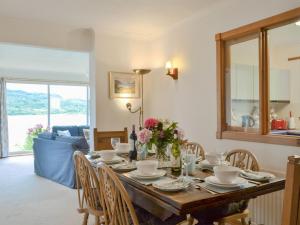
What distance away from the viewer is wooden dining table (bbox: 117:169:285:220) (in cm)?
143

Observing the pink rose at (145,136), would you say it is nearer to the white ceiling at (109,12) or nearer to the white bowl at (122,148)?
the white bowl at (122,148)

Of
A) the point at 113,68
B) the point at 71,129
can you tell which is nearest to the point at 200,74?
the point at 113,68

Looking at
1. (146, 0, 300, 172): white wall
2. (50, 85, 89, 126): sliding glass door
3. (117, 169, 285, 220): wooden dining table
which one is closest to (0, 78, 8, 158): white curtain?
(50, 85, 89, 126): sliding glass door

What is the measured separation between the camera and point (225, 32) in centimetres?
324

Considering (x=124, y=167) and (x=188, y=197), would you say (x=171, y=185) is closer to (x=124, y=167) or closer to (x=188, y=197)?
(x=188, y=197)

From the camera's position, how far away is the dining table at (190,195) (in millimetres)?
1434

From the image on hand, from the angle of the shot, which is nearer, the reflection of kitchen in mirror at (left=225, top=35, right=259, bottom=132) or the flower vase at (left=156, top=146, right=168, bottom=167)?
the flower vase at (left=156, top=146, right=168, bottom=167)

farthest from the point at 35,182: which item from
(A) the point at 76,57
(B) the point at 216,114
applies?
(B) the point at 216,114

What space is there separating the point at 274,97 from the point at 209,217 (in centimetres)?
246

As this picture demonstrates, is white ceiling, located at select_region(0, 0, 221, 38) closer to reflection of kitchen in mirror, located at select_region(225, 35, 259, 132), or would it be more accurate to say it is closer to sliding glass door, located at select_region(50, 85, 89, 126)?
reflection of kitchen in mirror, located at select_region(225, 35, 259, 132)

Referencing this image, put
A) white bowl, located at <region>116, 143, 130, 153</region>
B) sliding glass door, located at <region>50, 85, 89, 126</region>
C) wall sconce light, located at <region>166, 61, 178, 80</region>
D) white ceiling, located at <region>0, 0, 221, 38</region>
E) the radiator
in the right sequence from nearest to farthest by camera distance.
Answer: the radiator → white bowl, located at <region>116, 143, 130, 153</region> → white ceiling, located at <region>0, 0, 221, 38</region> → wall sconce light, located at <region>166, 61, 178, 80</region> → sliding glass door, located at <region>50, 85, 89, 126</region>

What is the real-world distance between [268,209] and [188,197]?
1645 mm

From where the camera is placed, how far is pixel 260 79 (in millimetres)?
2883

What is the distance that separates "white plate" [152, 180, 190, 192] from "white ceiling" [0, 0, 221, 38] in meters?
2.33
